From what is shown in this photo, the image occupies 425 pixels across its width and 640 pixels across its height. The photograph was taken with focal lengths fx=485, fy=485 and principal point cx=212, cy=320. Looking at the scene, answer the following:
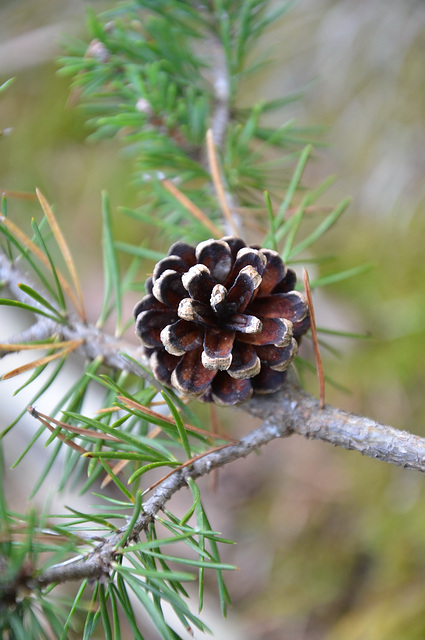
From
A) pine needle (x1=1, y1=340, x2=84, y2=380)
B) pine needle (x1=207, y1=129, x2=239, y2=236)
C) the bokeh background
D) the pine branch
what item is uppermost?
pine needle (x1=207, y1=129, x2=239, y2=236)

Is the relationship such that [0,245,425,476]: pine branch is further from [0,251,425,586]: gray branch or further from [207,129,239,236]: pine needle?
[207,129,239,236]: pine needle

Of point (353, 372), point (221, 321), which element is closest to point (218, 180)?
point (221, 321)

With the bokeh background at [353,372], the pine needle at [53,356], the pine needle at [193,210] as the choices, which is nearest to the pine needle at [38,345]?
the pine needle at [53,356]

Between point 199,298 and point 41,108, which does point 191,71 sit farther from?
point 41,108

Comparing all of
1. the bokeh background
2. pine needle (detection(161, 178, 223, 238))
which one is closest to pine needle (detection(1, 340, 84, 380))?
pine needle (detection(161, 178, 223, 238))

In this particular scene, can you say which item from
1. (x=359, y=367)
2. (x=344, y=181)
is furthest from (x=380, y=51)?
(x=359, y=367)
